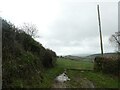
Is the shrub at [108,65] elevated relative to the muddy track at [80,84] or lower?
elevated

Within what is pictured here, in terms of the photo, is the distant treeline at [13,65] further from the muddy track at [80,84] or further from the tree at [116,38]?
the tree at [116,38]

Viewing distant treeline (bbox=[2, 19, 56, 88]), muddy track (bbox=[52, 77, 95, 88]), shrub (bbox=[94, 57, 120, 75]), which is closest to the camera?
distant treeline (bbox=[2, 19, 56, 88])

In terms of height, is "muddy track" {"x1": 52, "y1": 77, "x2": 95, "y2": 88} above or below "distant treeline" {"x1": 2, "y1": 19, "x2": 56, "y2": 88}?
below

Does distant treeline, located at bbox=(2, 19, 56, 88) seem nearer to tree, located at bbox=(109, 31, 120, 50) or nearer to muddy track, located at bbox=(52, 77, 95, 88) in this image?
muddy track, located at bbox=(52, 77, 95, 88)

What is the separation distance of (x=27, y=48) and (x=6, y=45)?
6.45 metres

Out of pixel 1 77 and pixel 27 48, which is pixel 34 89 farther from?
pixel 27 48

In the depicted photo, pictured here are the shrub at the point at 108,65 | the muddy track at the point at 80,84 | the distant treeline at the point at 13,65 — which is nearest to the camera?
the distant treeline at the point at 13,65

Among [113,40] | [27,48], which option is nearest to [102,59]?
[27,48]

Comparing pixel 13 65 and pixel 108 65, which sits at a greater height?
pixel 13 65

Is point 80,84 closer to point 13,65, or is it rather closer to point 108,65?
point 13,65

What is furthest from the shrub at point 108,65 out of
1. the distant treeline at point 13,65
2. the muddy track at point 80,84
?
the distant treeline at point 13,65

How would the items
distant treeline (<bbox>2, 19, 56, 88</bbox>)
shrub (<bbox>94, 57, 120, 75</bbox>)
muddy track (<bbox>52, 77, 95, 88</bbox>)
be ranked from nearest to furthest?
distant treeline (<bbox>2, 19, 56, 88</bbox>) < muddy track (<bbox>52, 77, 95, 88</bbox>) < shrub (<bbox>94, 57, 120, 75</bbox>)

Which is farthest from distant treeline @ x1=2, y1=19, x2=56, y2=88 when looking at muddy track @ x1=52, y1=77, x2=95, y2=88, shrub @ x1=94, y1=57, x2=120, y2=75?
shrub @ x1=94, y1=57, x2=120, y2=75

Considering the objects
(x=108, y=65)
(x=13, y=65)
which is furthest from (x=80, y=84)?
Answer: (x=108, y=65)
